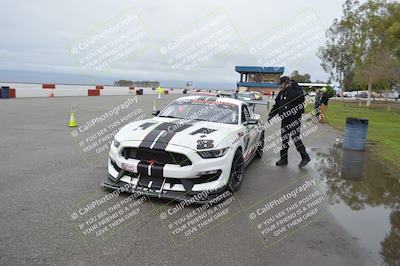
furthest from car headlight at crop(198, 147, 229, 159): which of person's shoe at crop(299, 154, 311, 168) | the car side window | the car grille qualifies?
person's shoe at crop(299, 154, 311, 168)

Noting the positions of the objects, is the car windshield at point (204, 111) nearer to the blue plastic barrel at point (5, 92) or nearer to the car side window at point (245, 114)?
the car side window at point (245, 114)

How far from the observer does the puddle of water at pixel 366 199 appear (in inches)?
161

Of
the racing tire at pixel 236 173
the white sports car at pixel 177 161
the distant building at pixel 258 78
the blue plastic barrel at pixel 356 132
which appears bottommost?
the distant building at pixel 258 78

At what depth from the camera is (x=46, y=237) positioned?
12.0ft

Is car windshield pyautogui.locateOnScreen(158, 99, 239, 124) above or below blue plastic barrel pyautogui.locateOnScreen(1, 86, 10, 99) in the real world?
above

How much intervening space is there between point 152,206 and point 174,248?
118cm

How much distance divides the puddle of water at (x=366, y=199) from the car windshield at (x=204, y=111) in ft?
7.29

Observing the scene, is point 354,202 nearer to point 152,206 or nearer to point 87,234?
point 152,206

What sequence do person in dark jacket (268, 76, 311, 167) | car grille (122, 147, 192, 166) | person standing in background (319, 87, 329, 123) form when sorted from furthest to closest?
person standing in background (319, 87, 329, 123)
person in dark jacket (268, 76, 311, 167)
car grille (122, 147, 192, 166)

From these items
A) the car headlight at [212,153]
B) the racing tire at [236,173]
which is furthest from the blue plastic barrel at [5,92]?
the car headlight at [212,153]

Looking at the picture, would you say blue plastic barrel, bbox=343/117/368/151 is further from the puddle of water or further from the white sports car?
the white sports car

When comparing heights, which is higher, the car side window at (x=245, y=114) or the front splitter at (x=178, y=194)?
the car side window at (x=245, y=114)

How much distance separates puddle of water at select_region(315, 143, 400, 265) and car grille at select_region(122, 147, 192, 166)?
230cm

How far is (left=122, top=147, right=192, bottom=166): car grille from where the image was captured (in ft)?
15.8
